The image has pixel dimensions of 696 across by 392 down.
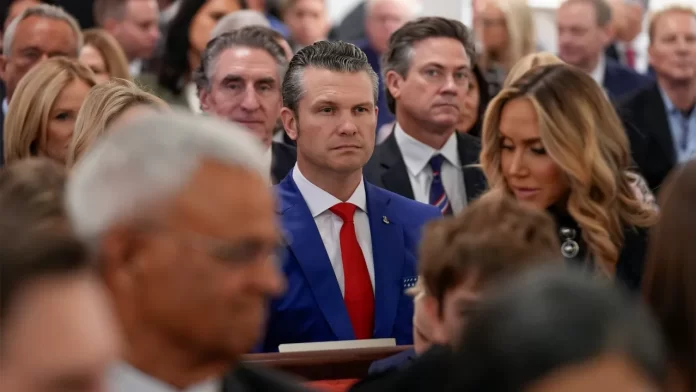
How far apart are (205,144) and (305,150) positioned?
2.33 m

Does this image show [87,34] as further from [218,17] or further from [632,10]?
[632,10]

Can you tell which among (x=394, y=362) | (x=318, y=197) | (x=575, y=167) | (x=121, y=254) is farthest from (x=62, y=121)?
(x=121, y=254)

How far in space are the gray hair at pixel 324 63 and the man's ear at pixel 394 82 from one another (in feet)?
3.53

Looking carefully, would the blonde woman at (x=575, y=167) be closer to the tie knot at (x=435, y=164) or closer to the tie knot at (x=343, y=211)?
the tie knot at (x=343, y=211)

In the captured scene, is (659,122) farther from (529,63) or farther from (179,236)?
(179,236)

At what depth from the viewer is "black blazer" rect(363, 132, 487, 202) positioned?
5004 millimetres

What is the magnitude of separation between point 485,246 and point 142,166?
2.60 feet

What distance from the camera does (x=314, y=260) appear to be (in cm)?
393

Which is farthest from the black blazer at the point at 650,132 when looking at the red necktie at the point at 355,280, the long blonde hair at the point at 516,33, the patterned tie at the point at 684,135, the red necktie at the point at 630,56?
the red necktie at the point at 630,56

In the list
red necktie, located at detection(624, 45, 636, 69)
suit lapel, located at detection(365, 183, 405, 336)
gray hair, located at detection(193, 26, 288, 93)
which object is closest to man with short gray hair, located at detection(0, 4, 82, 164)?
gray hair, located at detection(193, 26, 288, 93)

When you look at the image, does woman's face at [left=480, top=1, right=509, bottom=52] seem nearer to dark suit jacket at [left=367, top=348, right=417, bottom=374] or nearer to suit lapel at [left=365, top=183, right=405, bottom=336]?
suit lapel at [left=365, top=183, right=405, bottom=336]

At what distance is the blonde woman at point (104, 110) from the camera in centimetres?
389

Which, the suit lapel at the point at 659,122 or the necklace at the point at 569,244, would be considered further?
the suit lapel at the point at 659,122

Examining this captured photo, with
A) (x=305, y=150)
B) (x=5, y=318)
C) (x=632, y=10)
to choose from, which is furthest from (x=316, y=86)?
(x=632, y=10)
